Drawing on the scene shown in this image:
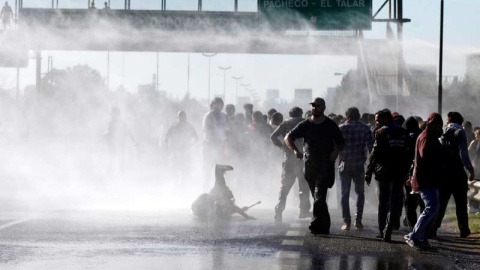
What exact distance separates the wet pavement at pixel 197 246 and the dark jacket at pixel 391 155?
2.50 ft

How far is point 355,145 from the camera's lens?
15203mm

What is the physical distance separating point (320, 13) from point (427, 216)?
23805 millimetres

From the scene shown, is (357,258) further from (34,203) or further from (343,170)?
(34,203)

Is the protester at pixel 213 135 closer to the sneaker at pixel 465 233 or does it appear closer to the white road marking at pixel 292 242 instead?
the sneaker at pixel 465 233

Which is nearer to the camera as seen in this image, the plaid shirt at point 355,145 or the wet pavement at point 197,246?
the wet pavement at point 197,246

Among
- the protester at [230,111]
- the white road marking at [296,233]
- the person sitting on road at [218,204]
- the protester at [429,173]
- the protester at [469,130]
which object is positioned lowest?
the white road marking at [296,233]

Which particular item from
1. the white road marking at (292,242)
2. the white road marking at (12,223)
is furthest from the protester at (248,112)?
the white road marking at (292,242)

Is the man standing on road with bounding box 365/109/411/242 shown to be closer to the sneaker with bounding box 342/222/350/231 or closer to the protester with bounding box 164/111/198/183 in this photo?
the sneaker with bounding box 342/222/350/231

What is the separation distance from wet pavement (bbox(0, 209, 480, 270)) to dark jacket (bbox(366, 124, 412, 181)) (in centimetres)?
76

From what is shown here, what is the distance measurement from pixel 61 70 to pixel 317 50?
127328 mm

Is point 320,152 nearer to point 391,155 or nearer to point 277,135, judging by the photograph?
point 391,155

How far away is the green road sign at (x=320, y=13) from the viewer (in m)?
35.6

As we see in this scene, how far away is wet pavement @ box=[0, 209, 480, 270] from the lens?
10.7 meters

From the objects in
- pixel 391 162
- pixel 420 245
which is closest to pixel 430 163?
pixel 420 245
